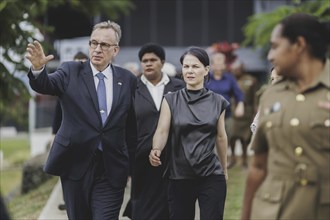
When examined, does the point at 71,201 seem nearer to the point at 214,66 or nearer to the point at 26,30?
the point at 26,30

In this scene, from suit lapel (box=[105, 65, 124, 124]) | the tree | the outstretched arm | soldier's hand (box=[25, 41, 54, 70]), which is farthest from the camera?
the tree

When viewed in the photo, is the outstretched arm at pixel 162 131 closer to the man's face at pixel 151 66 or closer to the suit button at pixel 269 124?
the man's face at pixel 151 66

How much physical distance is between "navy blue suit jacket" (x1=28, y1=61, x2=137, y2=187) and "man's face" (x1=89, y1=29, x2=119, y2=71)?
104 millimetres

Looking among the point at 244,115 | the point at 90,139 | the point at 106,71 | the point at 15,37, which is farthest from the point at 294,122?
the point at 244,115

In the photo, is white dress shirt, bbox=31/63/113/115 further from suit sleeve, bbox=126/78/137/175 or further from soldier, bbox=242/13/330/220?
soldier, bbox=242/13/330/220

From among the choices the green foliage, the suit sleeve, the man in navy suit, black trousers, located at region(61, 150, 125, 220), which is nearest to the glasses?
the man in navy suit

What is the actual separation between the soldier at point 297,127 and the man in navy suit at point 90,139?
2.42 m

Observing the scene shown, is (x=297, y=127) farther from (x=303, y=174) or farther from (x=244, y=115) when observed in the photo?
(x=244, y=115)

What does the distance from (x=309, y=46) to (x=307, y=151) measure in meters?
0.59

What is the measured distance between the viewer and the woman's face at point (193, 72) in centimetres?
724

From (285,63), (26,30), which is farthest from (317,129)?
(26,30)

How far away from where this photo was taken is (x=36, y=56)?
634cm

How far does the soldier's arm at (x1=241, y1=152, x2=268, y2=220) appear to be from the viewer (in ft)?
15.6

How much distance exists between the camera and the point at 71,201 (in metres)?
6.88
